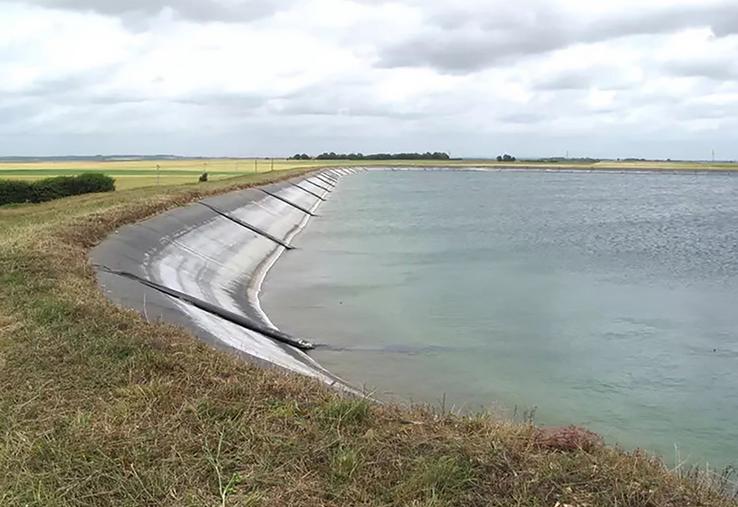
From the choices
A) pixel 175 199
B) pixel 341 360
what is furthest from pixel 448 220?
pixel 341 360

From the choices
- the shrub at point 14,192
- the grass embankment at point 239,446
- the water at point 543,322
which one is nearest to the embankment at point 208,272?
the water at point 543,322

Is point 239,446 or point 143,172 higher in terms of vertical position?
point 143,172

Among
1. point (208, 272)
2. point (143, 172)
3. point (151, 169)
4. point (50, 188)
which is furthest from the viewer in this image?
point (151, 169)

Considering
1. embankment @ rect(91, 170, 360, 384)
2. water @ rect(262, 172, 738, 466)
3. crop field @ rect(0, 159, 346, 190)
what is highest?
crop field @ rect(0, 159, 346, 190)

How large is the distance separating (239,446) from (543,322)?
11.6 m

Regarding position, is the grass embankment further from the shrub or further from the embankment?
the shrub

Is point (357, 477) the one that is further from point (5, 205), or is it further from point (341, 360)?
point (5, 205)

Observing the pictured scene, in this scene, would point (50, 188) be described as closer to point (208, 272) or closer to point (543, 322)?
point (208, 272)

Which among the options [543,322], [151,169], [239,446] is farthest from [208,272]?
[151,169]

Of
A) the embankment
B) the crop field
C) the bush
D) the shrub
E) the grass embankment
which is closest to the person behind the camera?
the grass embankment

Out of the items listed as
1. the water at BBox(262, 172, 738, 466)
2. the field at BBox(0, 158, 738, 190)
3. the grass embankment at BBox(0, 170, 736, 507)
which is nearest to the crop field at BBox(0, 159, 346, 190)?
the field at BBox(0, 158, 738, 190)

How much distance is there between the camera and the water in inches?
416

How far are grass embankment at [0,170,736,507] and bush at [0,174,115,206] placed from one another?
2540 centimetres

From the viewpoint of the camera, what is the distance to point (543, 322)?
51.9 ft
